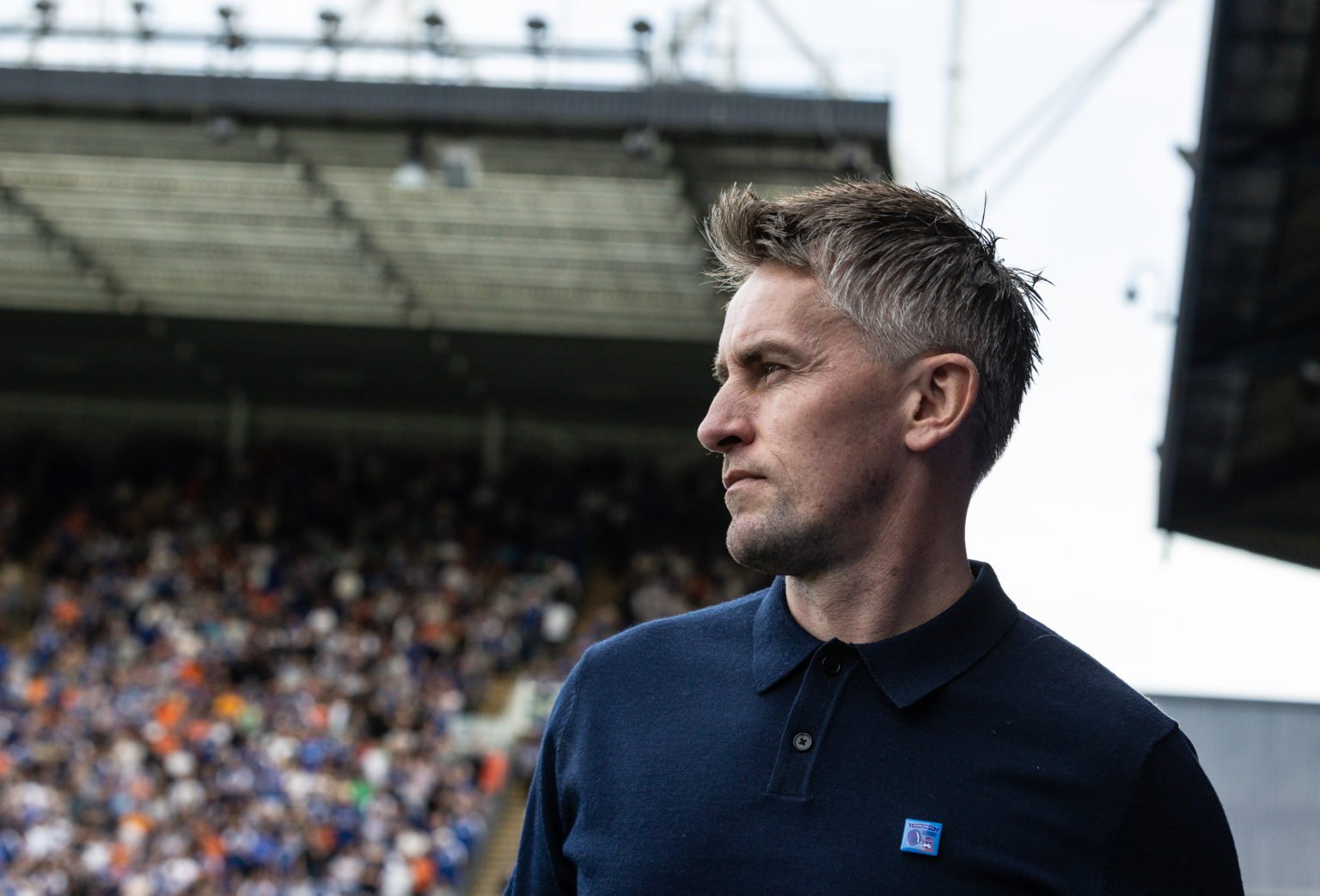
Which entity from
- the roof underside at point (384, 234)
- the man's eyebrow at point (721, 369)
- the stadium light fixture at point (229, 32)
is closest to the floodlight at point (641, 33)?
the roof underside at point (384, 234)

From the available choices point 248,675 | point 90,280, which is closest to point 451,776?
point 248,675

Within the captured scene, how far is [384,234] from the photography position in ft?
77.9

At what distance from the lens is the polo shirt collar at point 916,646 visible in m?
1.89

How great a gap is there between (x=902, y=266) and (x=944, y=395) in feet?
0.51

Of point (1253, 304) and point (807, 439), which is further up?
point (807, 439)

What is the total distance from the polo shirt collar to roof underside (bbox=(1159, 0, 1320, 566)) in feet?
25.1

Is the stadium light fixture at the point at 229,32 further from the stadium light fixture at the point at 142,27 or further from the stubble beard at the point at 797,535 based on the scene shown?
the stubble beard at the point at 797,535

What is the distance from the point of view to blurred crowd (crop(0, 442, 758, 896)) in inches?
718

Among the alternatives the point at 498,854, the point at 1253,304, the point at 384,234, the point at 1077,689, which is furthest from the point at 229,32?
the point at 1077,689

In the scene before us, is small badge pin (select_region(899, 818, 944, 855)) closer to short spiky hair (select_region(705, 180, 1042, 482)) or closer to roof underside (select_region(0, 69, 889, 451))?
short spiky hair (select_region(705, 180, 1042, 482))

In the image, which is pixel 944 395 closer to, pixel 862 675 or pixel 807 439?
pixel 807 439

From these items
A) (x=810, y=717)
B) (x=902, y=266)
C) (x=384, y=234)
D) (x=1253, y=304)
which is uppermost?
(x=902, y=266)

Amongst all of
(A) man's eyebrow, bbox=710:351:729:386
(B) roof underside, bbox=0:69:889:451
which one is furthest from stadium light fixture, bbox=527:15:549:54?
(A) man's eyebrow, bbox=710:351:729:386

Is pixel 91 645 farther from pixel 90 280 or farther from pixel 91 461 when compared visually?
pixel 91 461
